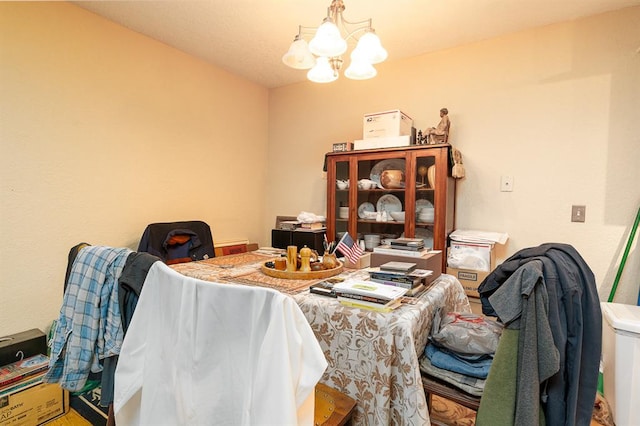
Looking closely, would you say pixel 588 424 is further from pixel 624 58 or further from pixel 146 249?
pixel 146 249

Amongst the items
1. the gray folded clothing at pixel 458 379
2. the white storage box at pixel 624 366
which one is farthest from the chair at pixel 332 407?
the white storage box at pixel 624 366

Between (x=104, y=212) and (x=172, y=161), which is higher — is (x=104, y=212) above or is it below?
below

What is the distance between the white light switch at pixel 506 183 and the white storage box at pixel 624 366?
3.23 feet

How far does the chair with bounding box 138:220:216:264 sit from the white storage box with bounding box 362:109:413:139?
155cm

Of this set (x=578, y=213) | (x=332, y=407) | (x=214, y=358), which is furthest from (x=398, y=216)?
(x=214, y=358)

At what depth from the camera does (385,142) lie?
7.95ft

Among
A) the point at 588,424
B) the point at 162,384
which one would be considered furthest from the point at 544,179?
the point at 162,384

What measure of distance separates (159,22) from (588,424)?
3.12 m

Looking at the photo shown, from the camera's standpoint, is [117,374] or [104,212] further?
[104,212]

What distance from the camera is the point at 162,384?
0.87 metres

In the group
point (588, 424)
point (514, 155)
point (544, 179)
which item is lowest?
point (588, 424)

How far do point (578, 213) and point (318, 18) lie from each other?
2155 mm

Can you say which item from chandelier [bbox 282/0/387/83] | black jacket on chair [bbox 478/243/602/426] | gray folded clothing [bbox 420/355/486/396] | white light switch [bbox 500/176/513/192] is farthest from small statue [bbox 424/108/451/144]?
gray folded clothing [bbox 420/355/486/396]

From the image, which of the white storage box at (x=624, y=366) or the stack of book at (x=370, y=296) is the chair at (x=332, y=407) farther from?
the white storage box at (x=624, y=366)
